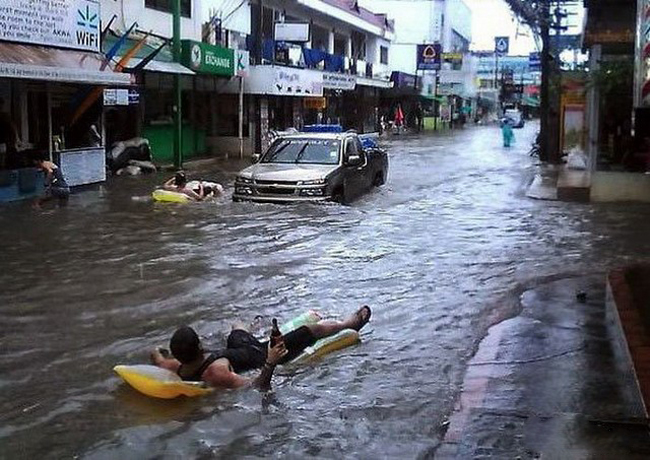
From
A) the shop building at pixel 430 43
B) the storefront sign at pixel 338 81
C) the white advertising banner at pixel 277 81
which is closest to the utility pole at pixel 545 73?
the white advertising banner at pixel 277 81

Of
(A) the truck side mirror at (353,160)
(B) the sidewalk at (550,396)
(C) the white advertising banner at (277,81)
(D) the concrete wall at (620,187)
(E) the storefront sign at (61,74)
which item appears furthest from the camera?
(C) the white advertising banner at (277,81)

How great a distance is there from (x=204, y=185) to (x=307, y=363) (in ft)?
42.1

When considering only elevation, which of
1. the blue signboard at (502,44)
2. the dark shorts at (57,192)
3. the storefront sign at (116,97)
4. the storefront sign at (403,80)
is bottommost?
the dark shorts at (57,192)

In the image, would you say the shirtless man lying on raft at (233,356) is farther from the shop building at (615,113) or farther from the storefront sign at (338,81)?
the storefront sign at (338,81)

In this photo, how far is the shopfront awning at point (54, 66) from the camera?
17016mm

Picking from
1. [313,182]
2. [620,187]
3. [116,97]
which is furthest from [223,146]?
[313,182]

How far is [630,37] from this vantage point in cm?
1847

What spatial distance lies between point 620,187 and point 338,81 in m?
25.8

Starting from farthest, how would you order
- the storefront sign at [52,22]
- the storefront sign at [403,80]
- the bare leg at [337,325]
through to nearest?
the storefront sign at [403,80]
the storefront sign at [52,22]
the bare leg at [337,325]

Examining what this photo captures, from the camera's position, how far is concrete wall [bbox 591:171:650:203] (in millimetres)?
20188

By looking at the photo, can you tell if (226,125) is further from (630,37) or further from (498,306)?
(498,306)

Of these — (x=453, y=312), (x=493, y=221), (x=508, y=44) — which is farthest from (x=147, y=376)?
(x=508, y=44)

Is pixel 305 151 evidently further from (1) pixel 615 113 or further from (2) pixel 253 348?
(2) pixel 253 348

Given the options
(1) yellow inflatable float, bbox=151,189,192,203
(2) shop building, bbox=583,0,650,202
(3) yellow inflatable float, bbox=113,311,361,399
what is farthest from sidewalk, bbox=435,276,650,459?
(1) yellow inflatable float, bbox=151,189,192,203
